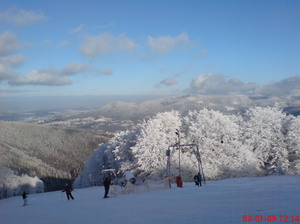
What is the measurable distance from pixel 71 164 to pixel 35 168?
2860cm

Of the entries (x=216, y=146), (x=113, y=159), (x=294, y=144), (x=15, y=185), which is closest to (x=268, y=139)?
(x=294, y=144)

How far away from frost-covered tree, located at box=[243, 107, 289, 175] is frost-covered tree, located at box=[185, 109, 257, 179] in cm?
262

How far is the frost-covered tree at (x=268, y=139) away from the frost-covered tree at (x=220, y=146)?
262 centimetres

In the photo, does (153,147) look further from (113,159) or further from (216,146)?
(216,146)

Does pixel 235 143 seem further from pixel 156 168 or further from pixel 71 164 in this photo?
pixel 71 164

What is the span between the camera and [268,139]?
52031 millimetres

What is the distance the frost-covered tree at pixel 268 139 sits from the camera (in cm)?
5019

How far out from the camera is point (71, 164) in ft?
611

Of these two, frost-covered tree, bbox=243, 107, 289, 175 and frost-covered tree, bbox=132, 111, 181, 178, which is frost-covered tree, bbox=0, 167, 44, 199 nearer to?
frost-covered tree, bbox=132, 111, 181, 178

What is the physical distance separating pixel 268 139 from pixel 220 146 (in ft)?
28.5

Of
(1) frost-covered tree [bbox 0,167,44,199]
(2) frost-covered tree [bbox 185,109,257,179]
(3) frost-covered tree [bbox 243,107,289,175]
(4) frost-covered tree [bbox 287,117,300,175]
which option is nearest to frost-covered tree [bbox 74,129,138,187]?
(2) frost-covered tree [bbox 185,109,257,179]

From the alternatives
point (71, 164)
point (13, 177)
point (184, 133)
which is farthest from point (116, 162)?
point (71, 164)
